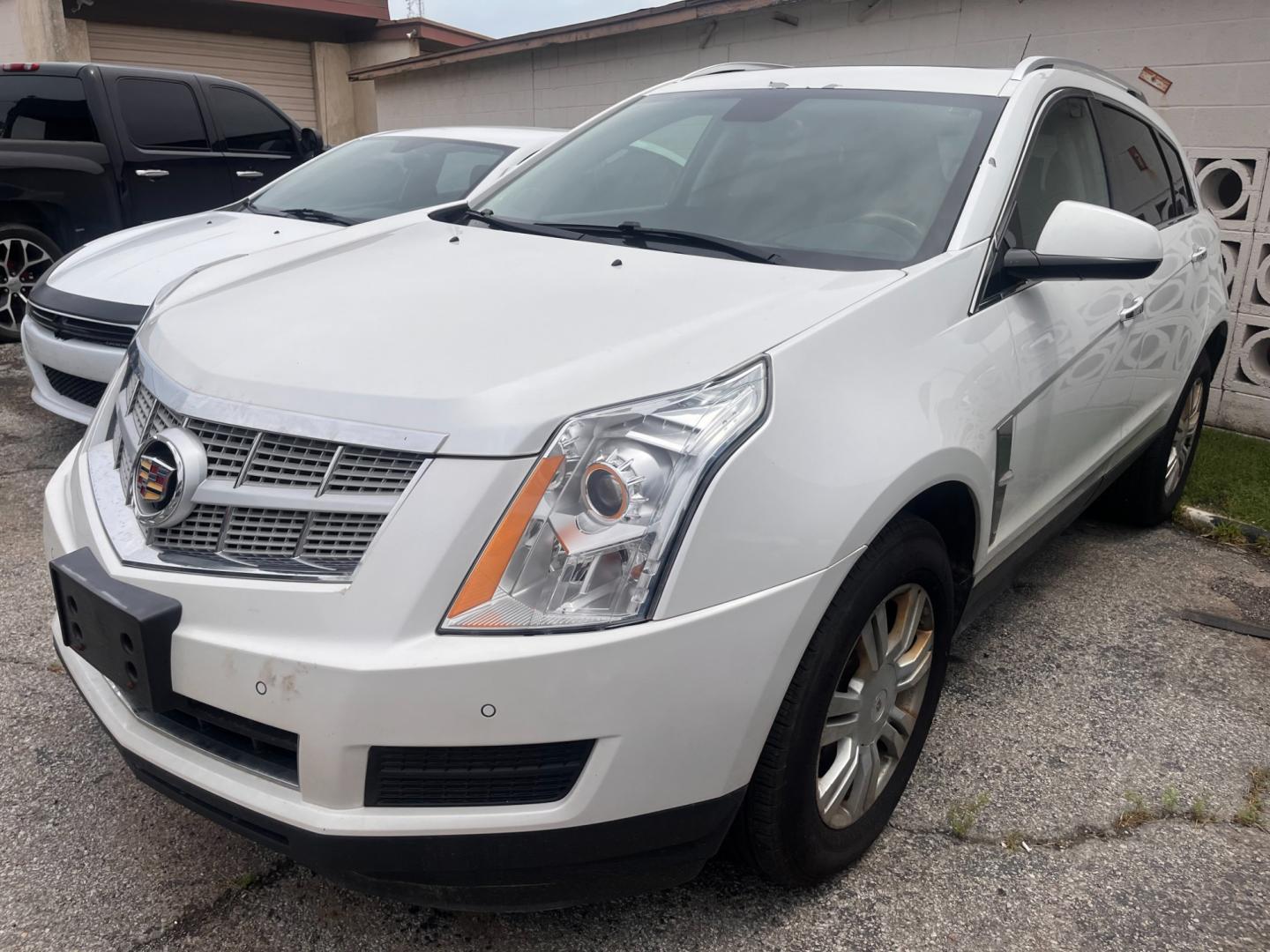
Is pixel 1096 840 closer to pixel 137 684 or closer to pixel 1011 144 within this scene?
pixel 1011 144

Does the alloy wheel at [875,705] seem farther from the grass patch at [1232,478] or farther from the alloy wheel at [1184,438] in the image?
the grass patch at [1232,478]

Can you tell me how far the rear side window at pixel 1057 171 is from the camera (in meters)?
2.81

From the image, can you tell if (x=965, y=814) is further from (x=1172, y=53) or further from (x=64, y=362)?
(x=1172, y=53)

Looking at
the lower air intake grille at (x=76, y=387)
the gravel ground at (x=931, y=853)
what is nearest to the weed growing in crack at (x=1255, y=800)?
the gravel ground at (x=931, y=853)

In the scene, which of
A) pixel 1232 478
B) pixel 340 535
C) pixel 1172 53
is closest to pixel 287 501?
pixel 340 535

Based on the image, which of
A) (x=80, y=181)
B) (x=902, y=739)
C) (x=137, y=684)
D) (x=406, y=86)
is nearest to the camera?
(x=137, y=684)

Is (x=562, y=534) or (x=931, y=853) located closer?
(x=562, y=534)

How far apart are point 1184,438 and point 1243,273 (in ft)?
6.03

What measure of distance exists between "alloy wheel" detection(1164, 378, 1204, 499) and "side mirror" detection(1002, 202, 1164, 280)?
2.03 meters

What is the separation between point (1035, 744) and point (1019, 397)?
981mm

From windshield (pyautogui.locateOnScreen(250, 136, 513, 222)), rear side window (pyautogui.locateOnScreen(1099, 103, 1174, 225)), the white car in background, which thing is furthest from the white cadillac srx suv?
windshield (pyautogui.locateOnScreen(250, 136, 513, 222))

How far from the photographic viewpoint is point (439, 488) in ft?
5.57

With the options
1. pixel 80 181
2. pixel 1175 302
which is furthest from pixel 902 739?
pixel 80 181

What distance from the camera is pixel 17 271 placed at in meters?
6.73
